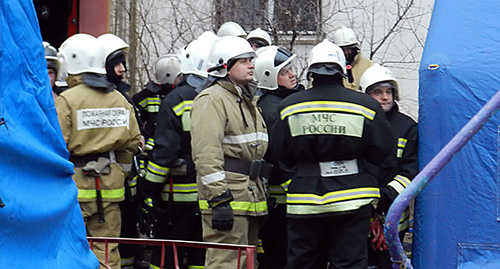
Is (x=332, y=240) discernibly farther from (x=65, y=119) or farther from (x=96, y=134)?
(x=65, y=119)

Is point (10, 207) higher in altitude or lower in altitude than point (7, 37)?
lower

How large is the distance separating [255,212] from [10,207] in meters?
3.60

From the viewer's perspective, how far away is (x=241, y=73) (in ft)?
19.3

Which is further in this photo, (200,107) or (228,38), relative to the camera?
(228,38)

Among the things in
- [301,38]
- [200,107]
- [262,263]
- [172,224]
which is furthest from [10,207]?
[301,38]

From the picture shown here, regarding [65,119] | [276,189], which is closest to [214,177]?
[65,119]

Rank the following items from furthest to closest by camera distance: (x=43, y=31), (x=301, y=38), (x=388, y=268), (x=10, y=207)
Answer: (x=301, y=38), (x=43, y=31), (x=388, y=268), (x=10, y=207)

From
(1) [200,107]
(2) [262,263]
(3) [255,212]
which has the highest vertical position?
(1) [200,107]

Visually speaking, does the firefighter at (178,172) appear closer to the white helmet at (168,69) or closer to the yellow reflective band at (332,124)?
the white helmet at (168,69)

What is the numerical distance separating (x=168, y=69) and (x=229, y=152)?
2.44 metres

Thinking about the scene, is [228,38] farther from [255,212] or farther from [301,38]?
[301,38]

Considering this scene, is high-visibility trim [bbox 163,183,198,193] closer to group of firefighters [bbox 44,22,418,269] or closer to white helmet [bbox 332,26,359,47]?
group of firefighters [bbox 44,22,418,269]

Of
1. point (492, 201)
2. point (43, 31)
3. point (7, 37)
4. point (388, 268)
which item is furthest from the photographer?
point (43, 31)

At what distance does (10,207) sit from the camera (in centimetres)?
226
